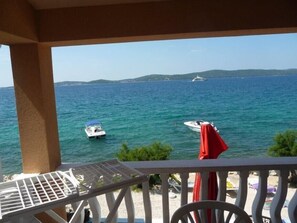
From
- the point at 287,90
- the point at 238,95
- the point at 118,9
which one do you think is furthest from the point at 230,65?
the point at 118,9

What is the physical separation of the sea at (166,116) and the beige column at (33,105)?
728 inches

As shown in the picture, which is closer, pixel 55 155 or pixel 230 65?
pixel 55 155

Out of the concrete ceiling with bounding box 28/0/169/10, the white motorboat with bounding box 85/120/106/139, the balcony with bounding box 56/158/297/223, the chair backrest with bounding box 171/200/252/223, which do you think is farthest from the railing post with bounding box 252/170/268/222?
the white motorboat with bounding box 85/120/106/139

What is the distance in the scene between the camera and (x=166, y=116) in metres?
36.5

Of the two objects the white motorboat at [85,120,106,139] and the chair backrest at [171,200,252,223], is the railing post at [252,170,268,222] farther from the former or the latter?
the white motorboat at [85,120,106,139]

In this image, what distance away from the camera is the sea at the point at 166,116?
1001 inches

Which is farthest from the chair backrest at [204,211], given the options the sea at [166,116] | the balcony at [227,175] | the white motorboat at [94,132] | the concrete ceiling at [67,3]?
the white motorboat at [94,132]

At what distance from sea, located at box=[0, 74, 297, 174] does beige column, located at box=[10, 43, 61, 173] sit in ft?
60.7

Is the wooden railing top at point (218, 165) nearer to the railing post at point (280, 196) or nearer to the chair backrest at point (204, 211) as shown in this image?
the railing post at point (280, 196)

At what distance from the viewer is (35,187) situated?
1397 mm

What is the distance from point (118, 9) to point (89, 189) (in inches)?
53.0

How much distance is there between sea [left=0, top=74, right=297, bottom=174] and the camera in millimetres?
25438

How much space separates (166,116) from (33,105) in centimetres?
3461

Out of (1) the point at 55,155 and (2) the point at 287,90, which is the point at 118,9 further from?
(2) the point at 287,90
